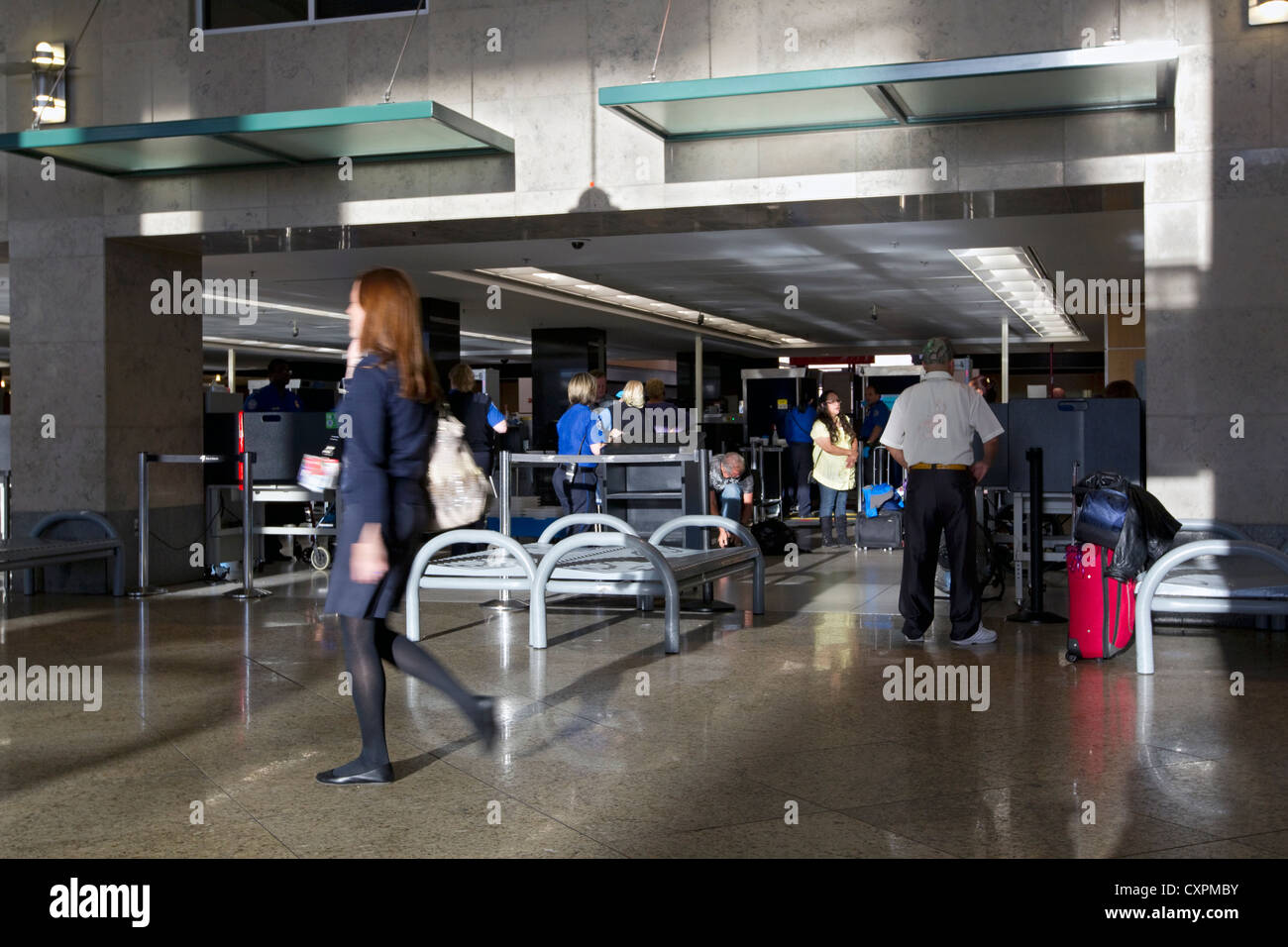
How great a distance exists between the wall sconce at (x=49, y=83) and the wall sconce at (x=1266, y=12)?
906 centimetres

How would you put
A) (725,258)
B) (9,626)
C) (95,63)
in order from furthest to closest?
(725,258), (95,63), (9,626)

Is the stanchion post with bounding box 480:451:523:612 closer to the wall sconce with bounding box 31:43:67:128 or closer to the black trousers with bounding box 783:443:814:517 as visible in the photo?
the wall sconce with bounding box 31:43:67:128

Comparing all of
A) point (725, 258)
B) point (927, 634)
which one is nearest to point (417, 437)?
point (927, 634)

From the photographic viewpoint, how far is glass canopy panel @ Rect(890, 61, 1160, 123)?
7789 mm

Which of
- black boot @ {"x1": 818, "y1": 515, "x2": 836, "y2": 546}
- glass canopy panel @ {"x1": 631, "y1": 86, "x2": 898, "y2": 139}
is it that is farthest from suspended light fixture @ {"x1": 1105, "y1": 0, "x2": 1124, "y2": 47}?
black boot @ {"x1": 818, "y1": 515, "x2": 836, "y2": 546}

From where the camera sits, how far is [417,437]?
14.2ft

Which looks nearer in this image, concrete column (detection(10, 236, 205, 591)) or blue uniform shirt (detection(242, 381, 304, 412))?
concrete column (detection(10, 236, 205, 591))

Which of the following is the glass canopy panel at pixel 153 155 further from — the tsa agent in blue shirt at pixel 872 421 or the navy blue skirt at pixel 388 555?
the tsa agent in blue shirt at pixel 872 421

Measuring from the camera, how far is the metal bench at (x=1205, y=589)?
6.46 m

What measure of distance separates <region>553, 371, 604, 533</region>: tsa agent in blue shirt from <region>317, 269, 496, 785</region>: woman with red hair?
6.31 m
